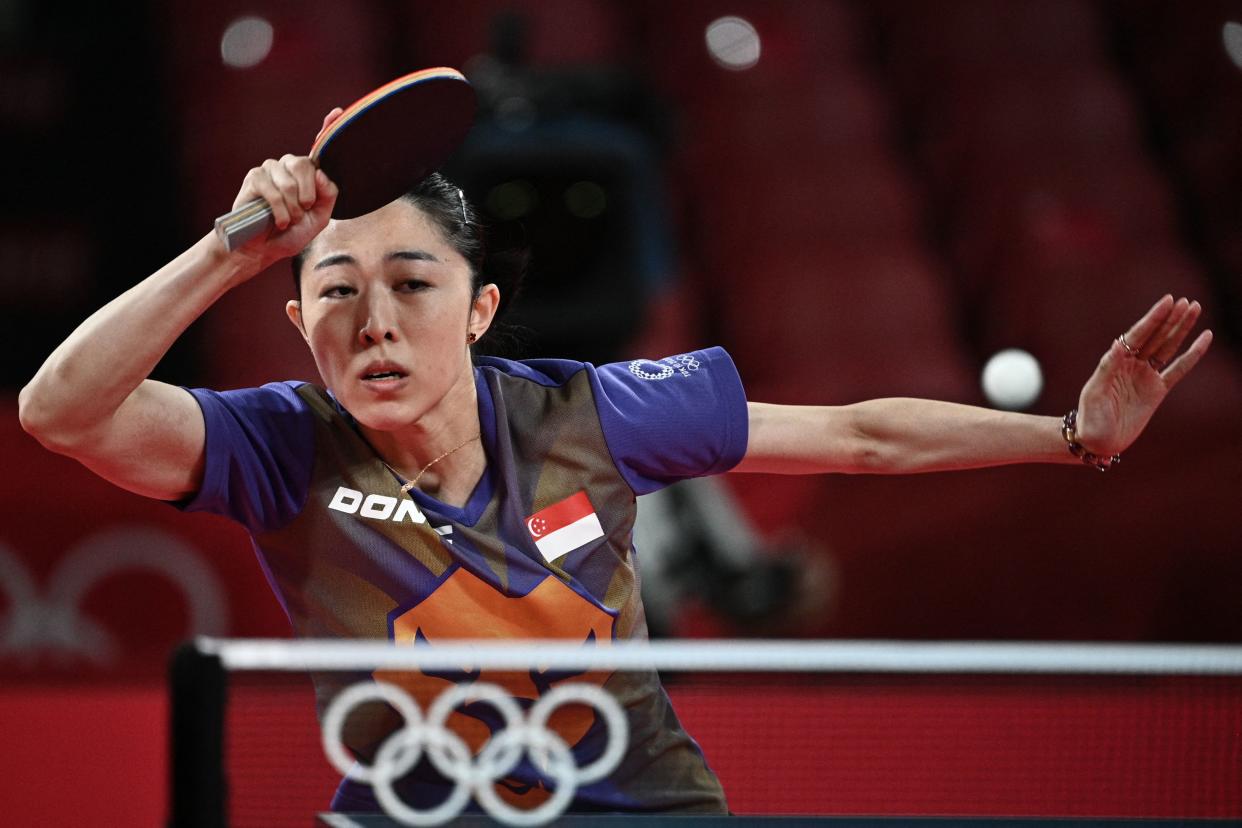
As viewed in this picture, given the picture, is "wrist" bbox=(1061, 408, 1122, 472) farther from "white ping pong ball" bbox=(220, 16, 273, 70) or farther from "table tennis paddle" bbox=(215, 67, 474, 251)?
"white ping pong ball" bbox=(220, 16, 273, 70)

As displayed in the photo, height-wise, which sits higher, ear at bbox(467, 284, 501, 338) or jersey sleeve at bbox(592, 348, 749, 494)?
ear at bbox(467, 284, 501, 338)

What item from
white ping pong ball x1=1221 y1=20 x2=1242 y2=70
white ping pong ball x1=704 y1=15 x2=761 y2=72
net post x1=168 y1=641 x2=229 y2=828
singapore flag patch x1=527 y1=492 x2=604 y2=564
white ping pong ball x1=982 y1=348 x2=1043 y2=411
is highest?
white ping pong ball x1=704 y1=15 x2=761 y2=72

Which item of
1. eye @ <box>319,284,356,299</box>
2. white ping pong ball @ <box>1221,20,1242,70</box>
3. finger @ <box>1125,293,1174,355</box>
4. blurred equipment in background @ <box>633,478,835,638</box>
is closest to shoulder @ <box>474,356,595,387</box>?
eye @ <box>319,284,356,299</box>

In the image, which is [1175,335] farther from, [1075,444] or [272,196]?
[272,196]

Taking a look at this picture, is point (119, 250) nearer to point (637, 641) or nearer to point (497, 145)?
point (497, 145)

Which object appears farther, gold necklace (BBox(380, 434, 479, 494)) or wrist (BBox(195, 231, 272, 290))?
gold necklace (BBox(380, 434, 479, 494))

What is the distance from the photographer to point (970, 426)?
2.90m

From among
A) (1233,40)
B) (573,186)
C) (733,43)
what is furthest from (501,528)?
(1233,40)

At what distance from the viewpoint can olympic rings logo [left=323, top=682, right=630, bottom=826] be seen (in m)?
2.46

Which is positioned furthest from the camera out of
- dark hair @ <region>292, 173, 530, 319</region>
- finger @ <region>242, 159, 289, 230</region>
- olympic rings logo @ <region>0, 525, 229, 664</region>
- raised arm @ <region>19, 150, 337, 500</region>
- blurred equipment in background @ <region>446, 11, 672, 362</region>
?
blurred equipment in background @ <region>446, 11, 672, 362</region>

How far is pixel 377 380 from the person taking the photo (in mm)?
2615

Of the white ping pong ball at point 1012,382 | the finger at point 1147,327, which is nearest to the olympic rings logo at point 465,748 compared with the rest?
the finger at point 1147,327

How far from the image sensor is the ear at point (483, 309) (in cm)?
287

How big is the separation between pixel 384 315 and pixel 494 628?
0.56 meters
